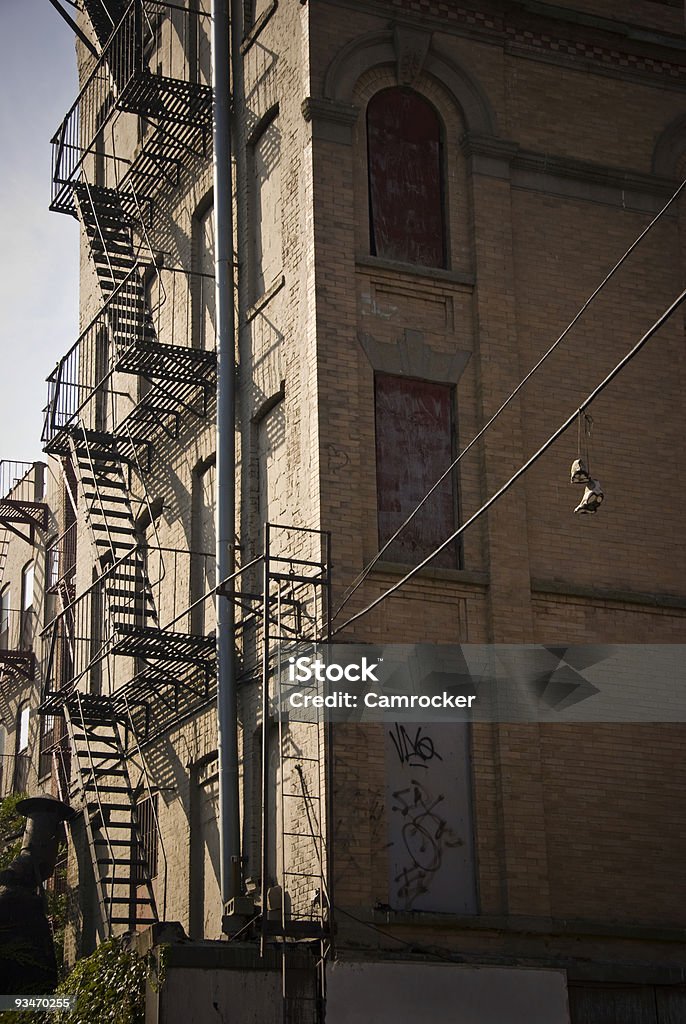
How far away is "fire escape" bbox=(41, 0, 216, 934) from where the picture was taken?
22.2 metres

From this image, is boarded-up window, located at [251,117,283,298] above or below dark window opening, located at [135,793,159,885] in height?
above

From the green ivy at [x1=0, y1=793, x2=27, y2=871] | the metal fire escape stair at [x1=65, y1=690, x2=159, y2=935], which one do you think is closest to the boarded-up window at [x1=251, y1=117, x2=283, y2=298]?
the metal fire escape stair at [x1=65, y1=690, x2=159, y2=935]

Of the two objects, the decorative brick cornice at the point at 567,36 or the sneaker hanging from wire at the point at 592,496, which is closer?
the sneaker hanging from wire at the point at 592,496

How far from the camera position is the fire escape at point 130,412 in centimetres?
2217

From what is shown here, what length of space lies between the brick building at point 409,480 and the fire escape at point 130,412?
10 centimetres

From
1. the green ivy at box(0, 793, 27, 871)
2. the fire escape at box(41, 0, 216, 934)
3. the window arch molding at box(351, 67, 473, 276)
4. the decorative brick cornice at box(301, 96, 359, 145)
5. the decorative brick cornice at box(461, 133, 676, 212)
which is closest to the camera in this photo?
the decorative brick cornice at box(301, 96, 359, 145)

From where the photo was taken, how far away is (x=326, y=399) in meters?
19.1

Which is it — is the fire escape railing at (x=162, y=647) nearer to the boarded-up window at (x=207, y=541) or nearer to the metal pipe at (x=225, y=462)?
the boarded-up window at (x=207, y=541)

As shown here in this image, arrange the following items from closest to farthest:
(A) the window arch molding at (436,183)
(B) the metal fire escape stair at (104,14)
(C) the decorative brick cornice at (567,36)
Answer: (A) the window arch molding at (436,183) < (C) the decorative brick cornice at (567,36) < (B) the metal fire escape stair at (104,14)

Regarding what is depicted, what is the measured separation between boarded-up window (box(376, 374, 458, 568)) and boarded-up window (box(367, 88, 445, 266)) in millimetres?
1941

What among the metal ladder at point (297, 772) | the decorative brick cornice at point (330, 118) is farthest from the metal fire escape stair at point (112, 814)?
the decorative brick cornice at point (330, 118)

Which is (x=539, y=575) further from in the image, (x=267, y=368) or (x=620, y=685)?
(x=267, y=368)

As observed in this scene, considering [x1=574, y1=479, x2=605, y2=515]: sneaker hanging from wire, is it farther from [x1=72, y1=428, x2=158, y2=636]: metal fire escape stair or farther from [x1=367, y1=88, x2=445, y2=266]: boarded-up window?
[x1=72, y1=428, x2=158, y2=636]: metal fire escape stair

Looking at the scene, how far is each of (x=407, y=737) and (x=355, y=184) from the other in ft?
24.4
